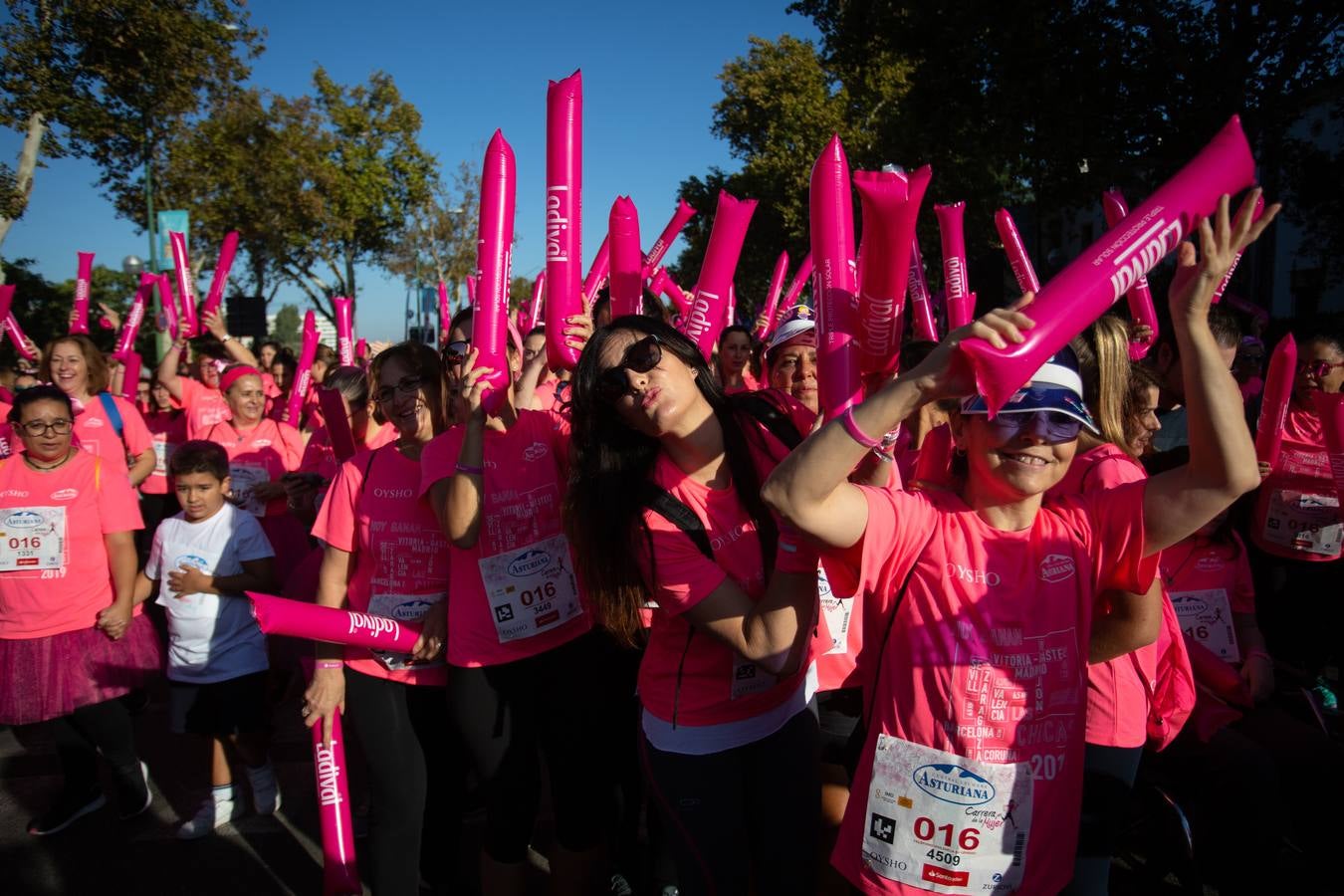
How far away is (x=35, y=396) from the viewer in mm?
3854

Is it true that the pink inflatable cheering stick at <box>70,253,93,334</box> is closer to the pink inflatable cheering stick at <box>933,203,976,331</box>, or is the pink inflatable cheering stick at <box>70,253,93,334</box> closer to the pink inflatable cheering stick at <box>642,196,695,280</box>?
the pink inflatable cheering stick at <box>642,196,695,280</box>

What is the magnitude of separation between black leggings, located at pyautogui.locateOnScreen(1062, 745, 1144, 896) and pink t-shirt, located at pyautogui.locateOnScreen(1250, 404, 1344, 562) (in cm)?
303

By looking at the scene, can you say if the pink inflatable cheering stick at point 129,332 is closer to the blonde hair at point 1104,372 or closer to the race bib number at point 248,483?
the race bib number at point 248,483

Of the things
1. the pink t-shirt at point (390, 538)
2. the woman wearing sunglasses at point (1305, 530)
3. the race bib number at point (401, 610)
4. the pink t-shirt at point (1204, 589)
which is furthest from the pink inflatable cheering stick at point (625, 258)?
the woman wearing sunglasses at point (1305, 530)

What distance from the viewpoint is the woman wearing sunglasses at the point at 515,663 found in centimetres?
Result: 280

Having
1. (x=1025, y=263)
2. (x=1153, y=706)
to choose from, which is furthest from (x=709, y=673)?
(x=1025, y=263)

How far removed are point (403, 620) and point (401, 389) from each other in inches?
32.3

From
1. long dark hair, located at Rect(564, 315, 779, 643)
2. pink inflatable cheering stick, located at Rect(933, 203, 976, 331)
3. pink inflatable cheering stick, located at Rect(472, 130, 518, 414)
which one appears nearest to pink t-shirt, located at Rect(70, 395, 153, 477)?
pink inflatable cheering stick, located at Rect(472, 130, 518, 414)

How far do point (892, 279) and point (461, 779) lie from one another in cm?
245

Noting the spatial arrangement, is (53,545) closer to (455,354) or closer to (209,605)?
(209,605)

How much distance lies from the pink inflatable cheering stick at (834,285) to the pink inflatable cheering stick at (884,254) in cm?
5

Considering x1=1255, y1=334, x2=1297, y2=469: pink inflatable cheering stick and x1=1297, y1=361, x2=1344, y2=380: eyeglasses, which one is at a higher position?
x1=1297, y1=361, x2=1344, y2=380: eyeglasses

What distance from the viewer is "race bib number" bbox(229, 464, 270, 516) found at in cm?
512

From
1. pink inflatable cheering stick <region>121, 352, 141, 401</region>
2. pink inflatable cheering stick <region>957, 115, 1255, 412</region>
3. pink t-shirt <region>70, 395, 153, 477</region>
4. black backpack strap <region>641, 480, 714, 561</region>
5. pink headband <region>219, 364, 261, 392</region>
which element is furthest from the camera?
pink inflatable cheering stick <region>121, 352, 141, 401</region>
